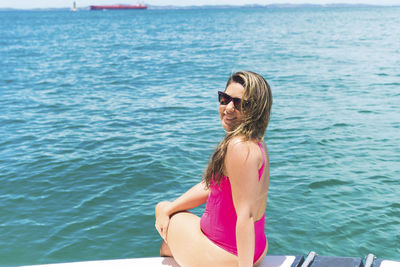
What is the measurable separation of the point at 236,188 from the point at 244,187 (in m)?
0.05

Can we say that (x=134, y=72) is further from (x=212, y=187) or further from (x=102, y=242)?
(x=212, y=187)

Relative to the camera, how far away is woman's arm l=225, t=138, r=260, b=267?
264 centimetres

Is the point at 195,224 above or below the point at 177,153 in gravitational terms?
above

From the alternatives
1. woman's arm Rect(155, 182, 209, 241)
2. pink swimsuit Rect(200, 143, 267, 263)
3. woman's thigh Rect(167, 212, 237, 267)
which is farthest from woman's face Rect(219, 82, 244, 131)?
woman's thigh Rect(167, 212, 237, 267)

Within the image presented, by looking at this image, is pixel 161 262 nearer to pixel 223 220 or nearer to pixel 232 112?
pixel 223 220

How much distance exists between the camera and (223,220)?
9.57ft

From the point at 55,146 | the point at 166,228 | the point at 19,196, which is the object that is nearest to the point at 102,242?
the point at 19,196

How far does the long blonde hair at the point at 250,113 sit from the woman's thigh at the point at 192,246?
453mm

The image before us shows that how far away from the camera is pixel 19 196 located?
7270 millimetres

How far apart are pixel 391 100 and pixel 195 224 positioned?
1168 cm

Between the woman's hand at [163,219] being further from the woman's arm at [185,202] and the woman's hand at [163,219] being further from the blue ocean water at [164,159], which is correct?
the blue ocean water at [164,159]

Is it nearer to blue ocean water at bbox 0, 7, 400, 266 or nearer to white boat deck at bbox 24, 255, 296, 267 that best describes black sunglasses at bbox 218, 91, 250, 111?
white boat deck at bbox 24, 255, 296, 267

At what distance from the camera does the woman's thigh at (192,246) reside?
2.95 metres

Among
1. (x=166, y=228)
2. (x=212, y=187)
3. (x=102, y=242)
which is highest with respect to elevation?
(x=212, y=187)
